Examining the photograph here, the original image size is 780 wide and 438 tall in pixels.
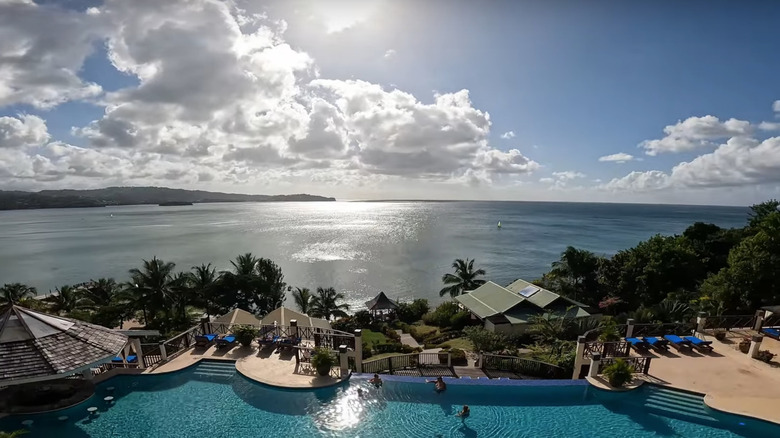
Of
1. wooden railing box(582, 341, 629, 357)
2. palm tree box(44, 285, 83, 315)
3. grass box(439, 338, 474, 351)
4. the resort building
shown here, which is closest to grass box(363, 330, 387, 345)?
grass box(439, 338, 474, 351)

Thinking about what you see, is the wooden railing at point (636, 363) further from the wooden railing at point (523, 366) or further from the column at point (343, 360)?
the column at point (343, 360)

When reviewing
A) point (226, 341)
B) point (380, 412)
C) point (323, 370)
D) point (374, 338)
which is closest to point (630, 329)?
point (380, 412)

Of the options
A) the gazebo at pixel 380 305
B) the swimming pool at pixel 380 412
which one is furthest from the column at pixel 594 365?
the gazebo at pixel 380 305

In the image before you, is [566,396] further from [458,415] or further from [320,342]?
[320,342]

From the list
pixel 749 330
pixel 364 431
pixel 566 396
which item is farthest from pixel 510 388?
pixel 749 330

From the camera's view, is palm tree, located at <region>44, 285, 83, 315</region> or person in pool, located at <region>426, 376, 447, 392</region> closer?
person in pool, located at <region>426, 376, 447, 392</region>

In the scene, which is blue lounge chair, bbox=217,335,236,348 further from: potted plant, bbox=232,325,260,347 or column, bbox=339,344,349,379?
column, bbox=339,344,349,379
